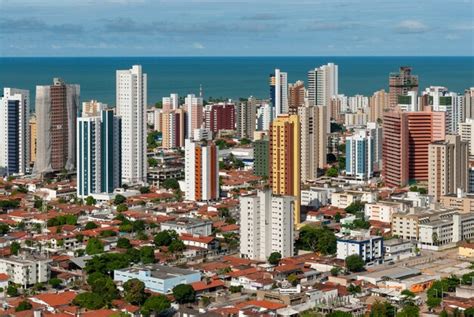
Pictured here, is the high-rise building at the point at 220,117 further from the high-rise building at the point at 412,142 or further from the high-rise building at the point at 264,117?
the high-rise building at the point at 412,142

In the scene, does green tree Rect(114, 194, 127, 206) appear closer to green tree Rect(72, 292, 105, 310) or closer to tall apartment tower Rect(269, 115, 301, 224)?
tall apartment tower Rect(269, 115, 301, 224)

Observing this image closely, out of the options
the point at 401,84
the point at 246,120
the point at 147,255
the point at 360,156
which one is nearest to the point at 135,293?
the point at 147,255

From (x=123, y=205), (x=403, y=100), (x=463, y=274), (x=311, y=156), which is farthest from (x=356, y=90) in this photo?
(x=463, y=274)

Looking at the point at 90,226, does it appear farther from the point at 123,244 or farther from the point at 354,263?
the point at 354,263

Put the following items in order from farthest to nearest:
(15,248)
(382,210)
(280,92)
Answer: (280,92)
(382,210)
(15,248)

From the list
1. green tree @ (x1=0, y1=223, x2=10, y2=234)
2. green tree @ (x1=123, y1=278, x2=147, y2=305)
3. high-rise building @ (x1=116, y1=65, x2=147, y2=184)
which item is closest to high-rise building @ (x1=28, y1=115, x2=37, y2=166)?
high-rise building @ (x1=116, y1=65, x2=147, y2=184)

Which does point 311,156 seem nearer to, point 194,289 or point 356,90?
point 194,289
